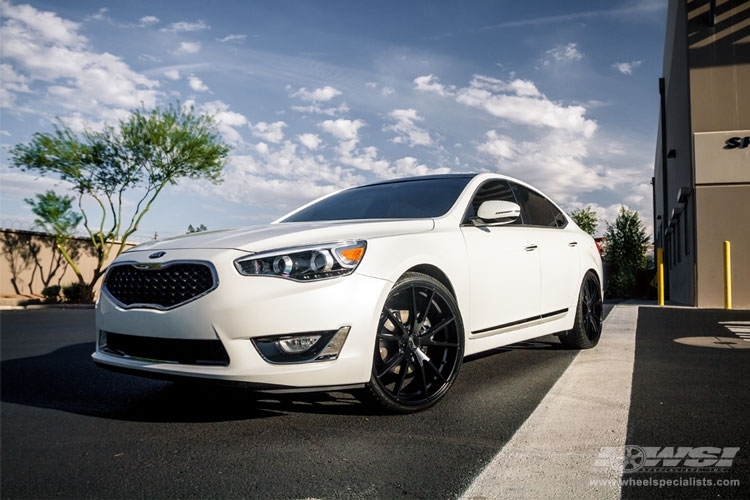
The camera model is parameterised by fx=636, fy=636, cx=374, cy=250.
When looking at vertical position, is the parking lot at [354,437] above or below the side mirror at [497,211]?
below

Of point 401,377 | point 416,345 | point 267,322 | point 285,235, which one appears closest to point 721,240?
point 416,345

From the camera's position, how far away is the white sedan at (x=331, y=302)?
3.25 meters

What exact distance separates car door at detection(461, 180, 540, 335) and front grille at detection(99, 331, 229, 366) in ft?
5.75

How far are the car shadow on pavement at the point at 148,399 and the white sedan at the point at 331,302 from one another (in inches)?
10.4

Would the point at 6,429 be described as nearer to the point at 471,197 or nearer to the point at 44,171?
the point at 471,197

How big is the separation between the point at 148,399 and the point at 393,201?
2.24m

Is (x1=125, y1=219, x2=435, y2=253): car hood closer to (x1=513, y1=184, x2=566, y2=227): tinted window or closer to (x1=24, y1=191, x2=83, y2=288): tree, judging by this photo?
(x1=513, y1=184, x2=566, y2=227): tinted window

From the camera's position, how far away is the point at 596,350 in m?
6.04

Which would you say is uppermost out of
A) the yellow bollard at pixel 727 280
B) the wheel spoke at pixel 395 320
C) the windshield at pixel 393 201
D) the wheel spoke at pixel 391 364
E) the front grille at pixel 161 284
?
the windshield at pixel 393 201

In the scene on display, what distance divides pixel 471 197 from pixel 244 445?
2.50 meters

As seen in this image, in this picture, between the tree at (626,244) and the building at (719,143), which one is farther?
the tree at (626,244)

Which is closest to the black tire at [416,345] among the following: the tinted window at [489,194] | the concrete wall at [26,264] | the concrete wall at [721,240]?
the tinted window at [489,194]

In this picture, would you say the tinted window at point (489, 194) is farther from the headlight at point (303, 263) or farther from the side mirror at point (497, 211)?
the headlight at point (303, 263)

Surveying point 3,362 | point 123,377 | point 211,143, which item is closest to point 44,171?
point 211,143
